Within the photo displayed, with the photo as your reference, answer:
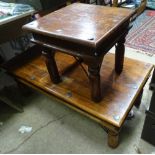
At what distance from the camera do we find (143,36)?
85.3 inches

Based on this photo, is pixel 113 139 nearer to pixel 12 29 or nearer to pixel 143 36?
pixel 12 29

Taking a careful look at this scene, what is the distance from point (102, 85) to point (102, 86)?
0.03 ft

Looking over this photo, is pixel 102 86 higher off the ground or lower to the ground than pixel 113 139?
higher

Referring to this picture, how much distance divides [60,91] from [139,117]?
2.02ft

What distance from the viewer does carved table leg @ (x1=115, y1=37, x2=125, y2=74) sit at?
109 centimetres

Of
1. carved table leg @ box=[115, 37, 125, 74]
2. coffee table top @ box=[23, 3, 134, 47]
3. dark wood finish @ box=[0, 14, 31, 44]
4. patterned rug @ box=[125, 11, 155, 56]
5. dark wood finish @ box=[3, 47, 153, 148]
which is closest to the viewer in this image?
coffee table top @ box=[23, 3, 134, 47]

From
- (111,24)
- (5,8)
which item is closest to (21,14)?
(5,8)

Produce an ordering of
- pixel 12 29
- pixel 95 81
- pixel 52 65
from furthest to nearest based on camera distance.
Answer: pixel 12 29 → pixel 52 65 → pixel 95 81

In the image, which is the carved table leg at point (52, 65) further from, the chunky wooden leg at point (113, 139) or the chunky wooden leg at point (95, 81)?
the chunky wooden leg at point (113, 139)

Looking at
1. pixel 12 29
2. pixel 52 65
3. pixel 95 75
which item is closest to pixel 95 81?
pixel 95 75

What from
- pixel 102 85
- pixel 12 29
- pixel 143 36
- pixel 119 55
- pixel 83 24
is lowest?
pixel 143 36

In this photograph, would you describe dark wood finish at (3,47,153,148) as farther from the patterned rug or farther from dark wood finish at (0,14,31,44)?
the patterned rug

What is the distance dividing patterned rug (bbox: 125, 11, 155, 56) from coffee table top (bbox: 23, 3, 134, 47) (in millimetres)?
1054

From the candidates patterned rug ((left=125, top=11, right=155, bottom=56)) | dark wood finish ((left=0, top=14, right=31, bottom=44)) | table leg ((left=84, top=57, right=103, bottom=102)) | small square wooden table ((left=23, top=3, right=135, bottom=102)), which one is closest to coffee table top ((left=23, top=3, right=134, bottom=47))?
small square wooden table ((left=23, top=3, right=135, bottom=102))
